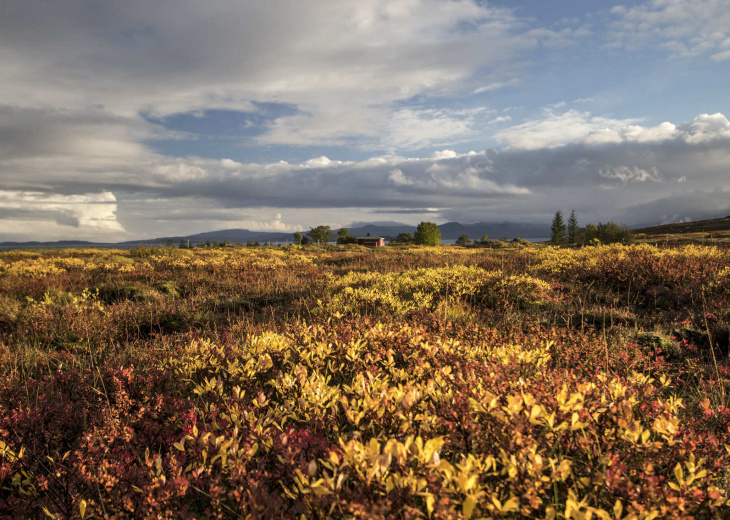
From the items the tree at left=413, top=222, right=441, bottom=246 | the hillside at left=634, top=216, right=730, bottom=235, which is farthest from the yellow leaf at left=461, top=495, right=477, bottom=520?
the hillside at left=634, top=216, right=730, bottom=235

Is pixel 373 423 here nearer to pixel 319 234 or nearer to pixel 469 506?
pixel 469 506

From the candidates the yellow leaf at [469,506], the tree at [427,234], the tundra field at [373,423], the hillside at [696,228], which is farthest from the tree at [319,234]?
the yellow leaf at [469,506]

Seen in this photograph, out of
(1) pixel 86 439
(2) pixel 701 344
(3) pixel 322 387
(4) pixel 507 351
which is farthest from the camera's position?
(2) pixel 701 344

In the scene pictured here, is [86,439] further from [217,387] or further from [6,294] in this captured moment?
[6,294]

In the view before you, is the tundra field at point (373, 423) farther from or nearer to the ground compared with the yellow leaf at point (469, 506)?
nearer to the ground

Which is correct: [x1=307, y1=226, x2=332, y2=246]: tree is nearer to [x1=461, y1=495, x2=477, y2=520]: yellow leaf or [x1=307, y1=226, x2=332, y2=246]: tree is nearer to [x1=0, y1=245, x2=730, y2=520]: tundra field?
[x1=0, y1=245, x2=730, y2=520]: tundra field

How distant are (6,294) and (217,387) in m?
11.8

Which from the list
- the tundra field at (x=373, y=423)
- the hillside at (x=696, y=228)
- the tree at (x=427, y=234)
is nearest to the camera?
the tundra field at (x=373, y=423)

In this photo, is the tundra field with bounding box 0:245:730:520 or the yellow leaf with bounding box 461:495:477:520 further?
the tundra field with bounding box 0:245:730:520

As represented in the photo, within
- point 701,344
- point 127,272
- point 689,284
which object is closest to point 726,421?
point 701,344

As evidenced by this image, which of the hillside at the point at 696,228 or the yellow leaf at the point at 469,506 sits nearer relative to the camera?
the yellow leaf at the point at 469,506

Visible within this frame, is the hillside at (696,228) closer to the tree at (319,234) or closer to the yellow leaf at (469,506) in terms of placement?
the tree at (319,234)

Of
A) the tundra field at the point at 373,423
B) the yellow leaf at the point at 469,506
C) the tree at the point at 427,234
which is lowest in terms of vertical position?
the tundra field at the point at 373,423

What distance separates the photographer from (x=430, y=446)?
1.43 meters
